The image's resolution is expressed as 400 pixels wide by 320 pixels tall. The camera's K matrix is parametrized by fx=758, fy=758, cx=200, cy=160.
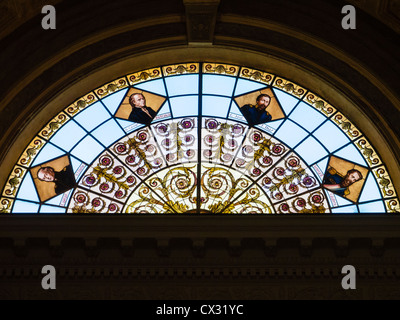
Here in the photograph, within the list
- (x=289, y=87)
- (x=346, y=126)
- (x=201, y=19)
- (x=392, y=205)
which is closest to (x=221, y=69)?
(x=201, y=19)

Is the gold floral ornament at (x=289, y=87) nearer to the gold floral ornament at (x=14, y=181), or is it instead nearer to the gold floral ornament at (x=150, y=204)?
the gold floral ornament at (x=150, y=204)

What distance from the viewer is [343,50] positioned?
12625mm

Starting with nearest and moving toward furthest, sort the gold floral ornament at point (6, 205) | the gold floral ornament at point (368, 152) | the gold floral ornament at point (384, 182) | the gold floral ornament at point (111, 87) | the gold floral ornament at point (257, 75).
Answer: the gold floral ornament at point (6, 205)
the gold floral ornament at point (384, 182)
the gold floral ornament at point (368, 152)
the gold floral ornament at point (111, 87)
the gold floral ornament at point (257, 75)

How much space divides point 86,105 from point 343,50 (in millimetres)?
4495

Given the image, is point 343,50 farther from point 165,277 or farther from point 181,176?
point 165,277

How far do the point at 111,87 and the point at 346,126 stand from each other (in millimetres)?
4161

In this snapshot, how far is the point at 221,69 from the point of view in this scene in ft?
44.5

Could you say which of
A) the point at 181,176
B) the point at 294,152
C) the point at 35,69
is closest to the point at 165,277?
the point at 181,176

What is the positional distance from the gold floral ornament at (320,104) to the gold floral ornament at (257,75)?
0.76 meters

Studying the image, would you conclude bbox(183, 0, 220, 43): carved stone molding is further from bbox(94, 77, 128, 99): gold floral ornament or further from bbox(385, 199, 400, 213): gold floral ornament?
bbox(385, 199, 400, 213): gold floral ornament

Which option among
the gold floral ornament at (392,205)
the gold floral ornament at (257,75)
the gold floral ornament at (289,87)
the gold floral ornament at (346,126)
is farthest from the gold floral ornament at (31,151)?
the gold floral ornament at (392,205)

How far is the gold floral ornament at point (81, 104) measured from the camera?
43.2 feet

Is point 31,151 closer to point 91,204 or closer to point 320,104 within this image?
point 91,204

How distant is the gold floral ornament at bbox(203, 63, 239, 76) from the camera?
533 inches
